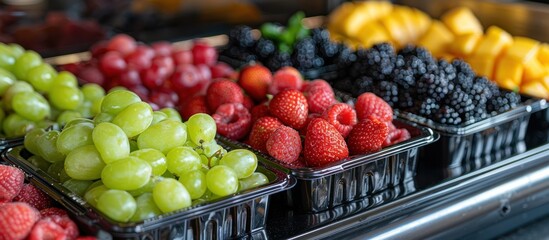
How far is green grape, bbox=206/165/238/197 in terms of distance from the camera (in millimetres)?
1299

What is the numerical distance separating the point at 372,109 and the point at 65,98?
75cm

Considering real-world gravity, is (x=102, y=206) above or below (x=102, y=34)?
above

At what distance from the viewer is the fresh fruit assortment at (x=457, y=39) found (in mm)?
2201

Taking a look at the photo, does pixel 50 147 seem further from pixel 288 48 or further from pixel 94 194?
pixel 288 48

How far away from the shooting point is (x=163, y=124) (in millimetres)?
1375

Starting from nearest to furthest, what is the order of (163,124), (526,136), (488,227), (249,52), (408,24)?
(163,124), (488,227), (526,136), (249,52), (408,24)

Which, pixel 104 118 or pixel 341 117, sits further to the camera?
pixel 341 117

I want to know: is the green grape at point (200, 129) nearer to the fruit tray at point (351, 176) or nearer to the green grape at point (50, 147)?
the fruit tray at point (351, 176)

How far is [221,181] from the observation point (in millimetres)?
1297

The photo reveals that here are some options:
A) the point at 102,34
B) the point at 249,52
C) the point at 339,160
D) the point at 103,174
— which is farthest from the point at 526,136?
the point at 102,34

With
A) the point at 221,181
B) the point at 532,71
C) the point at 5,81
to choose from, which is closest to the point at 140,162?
the point at 221,181

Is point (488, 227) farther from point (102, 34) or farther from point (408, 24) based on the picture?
point (102, 34)

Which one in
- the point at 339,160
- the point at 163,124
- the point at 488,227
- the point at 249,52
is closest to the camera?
the point at 163,124

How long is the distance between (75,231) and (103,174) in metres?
0.11
